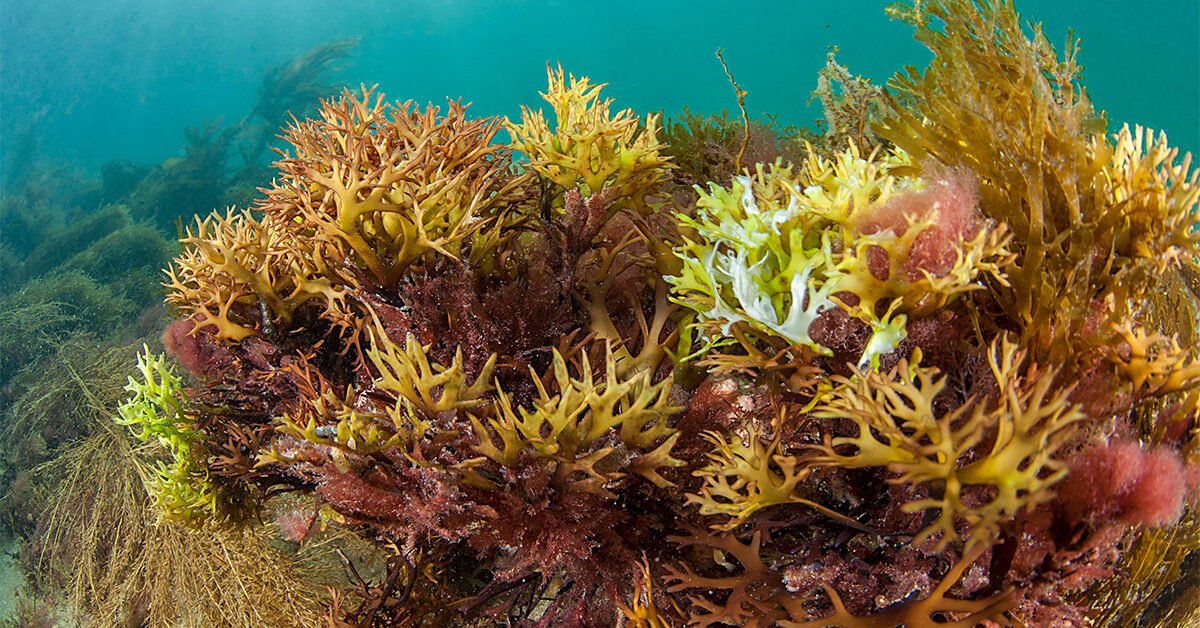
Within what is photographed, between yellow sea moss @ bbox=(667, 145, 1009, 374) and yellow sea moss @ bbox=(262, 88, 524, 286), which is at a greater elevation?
yellow sea moss @ bbox=(262, 88, 524, 286)

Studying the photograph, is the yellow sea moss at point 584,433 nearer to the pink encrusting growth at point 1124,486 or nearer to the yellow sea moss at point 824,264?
the yellow sea moss at point 824,264

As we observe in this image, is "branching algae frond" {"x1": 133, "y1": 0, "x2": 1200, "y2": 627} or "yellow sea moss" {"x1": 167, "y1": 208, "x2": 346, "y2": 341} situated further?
"yellow sea moss" {"x1": 167, "y1": 208, "x2": 346, "y2": 341}

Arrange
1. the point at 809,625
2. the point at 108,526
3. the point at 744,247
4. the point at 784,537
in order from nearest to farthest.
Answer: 1. the point at 809,625
2. the point at 744,247
3. the point at 784,537
4. the point at 108,526

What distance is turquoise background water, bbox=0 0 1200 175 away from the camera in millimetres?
41531

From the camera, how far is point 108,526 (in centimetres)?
390

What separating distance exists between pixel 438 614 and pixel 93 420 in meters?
4.54

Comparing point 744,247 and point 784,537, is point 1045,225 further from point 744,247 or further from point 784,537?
point 784,537

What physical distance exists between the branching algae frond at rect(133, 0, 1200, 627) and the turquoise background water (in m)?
32.7

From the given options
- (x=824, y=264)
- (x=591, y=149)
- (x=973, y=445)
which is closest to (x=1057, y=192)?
(x=824, y=264)

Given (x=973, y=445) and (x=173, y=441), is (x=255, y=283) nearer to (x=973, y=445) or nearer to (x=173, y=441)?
(x=173, y=441)

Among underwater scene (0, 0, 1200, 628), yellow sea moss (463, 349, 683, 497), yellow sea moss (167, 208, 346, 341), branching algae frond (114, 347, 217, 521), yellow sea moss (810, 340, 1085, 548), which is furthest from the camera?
branching algae frond (114, 347, 217, 521)

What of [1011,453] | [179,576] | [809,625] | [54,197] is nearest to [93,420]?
[179,576]

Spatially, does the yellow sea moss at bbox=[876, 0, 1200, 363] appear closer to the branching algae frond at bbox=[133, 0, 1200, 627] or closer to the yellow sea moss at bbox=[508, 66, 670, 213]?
the branching algae frond at bbox=[133, 0, 1200, 627]

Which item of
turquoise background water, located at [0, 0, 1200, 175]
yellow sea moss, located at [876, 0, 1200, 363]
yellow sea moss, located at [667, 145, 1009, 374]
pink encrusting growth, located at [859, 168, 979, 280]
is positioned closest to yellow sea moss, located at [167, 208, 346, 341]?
yellow sea moss, located at [667, 145, 1009, 374]
